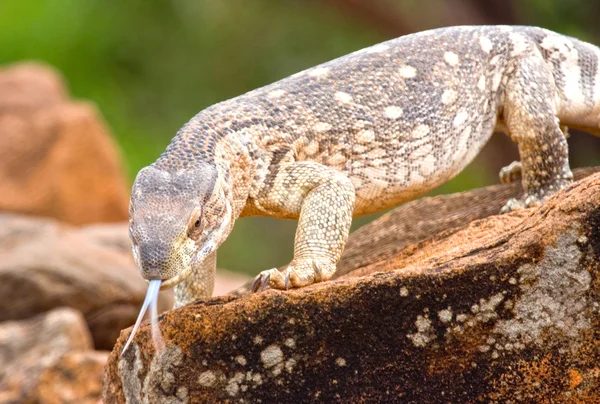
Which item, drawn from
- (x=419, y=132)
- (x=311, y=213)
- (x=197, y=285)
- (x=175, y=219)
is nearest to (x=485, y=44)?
(x=419, y=132)

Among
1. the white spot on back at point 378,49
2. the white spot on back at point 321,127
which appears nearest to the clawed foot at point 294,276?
the white spot on back at point 321,127

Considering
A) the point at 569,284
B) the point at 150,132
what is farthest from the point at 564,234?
the point at 150,132

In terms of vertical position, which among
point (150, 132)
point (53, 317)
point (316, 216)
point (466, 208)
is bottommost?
point (150, 132)

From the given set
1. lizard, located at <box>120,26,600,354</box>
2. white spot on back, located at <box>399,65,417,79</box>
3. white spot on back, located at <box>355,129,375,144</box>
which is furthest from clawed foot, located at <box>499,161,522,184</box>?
white spot on back, located at <box>355,129,375,144</box>

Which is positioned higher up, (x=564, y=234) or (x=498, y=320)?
(x=564, y=234)

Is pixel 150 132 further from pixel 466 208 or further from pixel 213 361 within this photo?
pixel 213 361

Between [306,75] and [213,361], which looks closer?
[213,361]

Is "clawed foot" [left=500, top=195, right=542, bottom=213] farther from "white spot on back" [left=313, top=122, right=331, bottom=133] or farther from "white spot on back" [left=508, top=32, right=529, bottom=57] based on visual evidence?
"white spot on back" [left=313, top=122, right=331, bottom=133]
